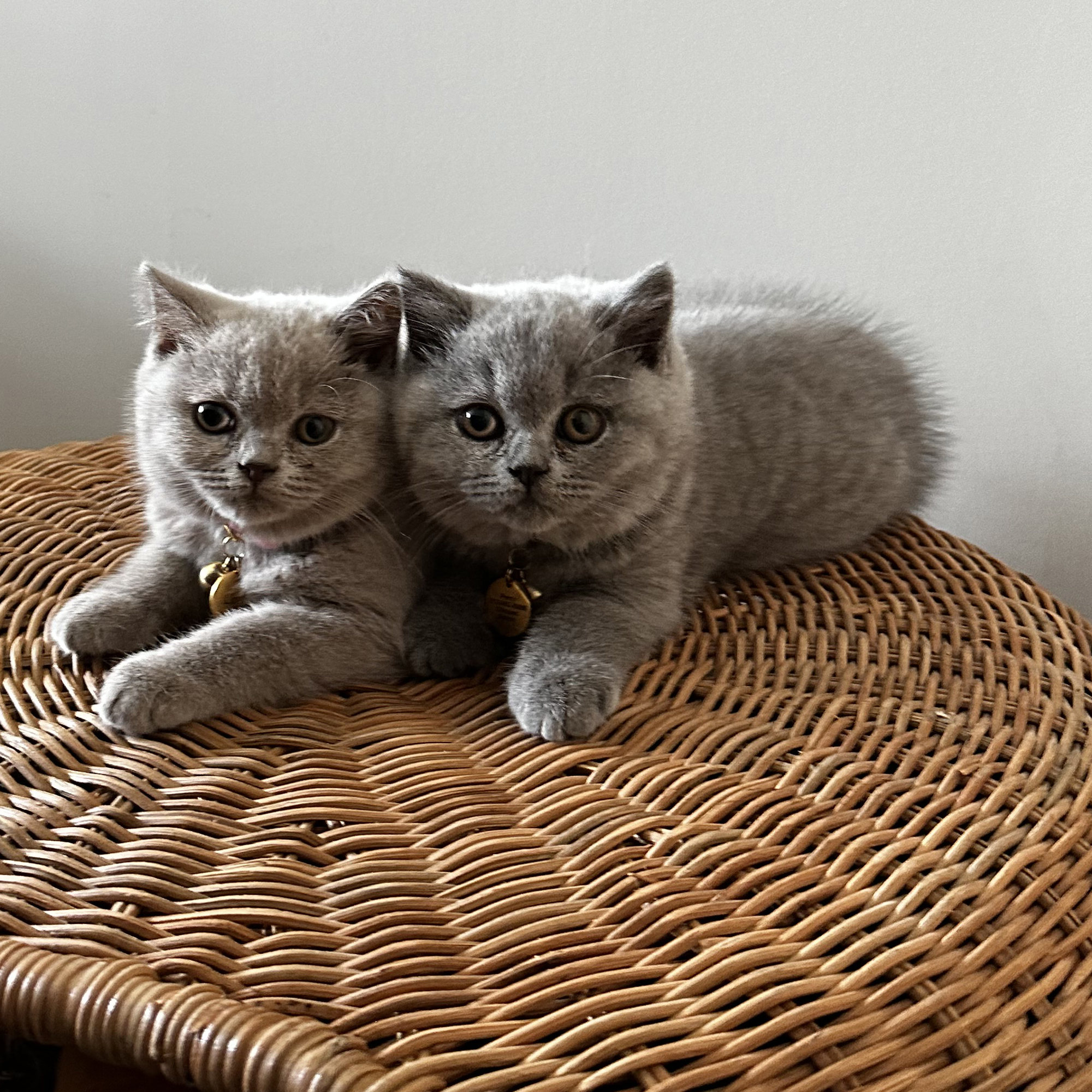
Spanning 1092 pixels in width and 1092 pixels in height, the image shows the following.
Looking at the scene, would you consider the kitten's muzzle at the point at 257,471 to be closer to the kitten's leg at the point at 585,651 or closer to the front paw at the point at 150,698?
the front paw at the point at 150,698

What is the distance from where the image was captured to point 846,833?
38.6 inches

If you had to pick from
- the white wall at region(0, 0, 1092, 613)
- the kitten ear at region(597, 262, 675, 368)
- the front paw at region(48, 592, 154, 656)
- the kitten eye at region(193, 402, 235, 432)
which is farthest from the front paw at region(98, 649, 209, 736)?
the white wall at region(0, 0, 1092, 613)

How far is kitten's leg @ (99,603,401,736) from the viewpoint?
1.08m

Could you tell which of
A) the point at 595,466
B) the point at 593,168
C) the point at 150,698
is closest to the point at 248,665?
the point at 150,698

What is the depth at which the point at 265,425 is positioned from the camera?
3.78 ft

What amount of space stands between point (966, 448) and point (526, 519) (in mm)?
1059

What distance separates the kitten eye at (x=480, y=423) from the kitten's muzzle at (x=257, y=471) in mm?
215

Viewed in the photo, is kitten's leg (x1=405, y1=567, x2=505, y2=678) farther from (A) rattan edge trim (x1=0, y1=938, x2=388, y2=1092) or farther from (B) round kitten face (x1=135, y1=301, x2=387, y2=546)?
(A) rattan edge trim (x1=0, y1=938, x2=388, y2=1092)

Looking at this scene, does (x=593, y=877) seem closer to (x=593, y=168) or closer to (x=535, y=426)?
(x=535, y=426)

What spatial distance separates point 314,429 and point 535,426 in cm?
24

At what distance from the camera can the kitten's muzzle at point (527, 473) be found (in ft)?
3.81

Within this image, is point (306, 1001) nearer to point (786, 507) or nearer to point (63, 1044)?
point (63, 1044)

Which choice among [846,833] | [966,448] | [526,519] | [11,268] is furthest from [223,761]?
[11,268]

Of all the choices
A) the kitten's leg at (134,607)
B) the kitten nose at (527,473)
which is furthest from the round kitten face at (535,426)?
the kitten's leg at (134,607)
